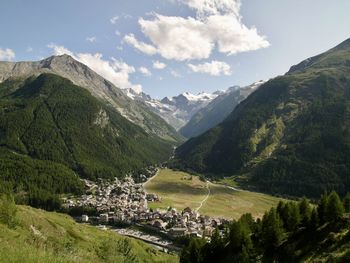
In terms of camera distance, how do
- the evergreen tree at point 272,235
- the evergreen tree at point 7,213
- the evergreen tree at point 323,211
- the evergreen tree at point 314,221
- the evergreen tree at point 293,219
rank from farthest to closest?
the evergreen tree at point 293,219
the evergreen tree at point 7,213
the evergreen tree at point 272,235
the evergreen tree at point 314,221
the evergreen tree at point 323,211

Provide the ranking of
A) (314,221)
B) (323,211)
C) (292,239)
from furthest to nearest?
(292,239) → (314,221) → (323,211)

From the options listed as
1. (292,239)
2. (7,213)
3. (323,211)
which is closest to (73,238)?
(7,213)

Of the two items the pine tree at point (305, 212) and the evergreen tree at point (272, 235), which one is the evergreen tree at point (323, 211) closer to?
the pine tree at point (305, 212)

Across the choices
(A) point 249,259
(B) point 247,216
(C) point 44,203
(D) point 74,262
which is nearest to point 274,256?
(A) point 249,259

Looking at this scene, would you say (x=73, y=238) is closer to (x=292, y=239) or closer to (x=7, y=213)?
(x=7, y=213)

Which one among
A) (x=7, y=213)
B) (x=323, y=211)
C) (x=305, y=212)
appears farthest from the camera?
(x=305, y=212)

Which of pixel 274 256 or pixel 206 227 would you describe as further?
pixel 206 227

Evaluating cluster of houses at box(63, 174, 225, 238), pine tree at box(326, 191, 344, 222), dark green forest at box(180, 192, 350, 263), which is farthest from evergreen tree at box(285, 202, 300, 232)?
cluster of houses at box(63, 174, 225, 238)

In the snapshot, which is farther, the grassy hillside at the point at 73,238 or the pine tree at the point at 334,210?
the pine tree at the point at 334,210

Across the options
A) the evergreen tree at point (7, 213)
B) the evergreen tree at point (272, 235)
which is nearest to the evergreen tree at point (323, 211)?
the evergreen tree at point (272, 235)

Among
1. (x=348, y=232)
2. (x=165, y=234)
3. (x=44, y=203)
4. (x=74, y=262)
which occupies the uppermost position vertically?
(x=74, y=262)

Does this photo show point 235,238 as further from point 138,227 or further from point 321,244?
point 138,227
